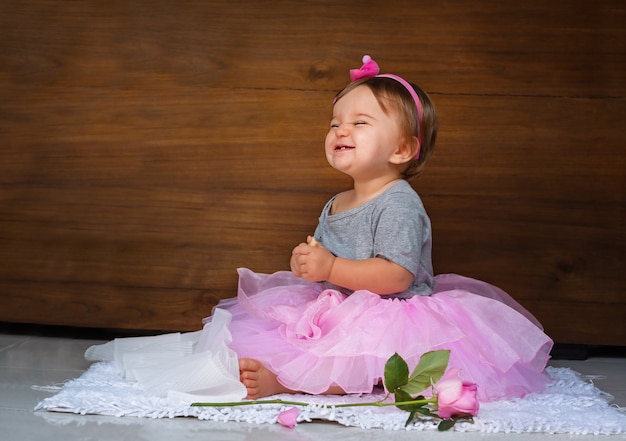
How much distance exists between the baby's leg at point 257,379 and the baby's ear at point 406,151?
1.50 ft

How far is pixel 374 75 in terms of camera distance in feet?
4.64

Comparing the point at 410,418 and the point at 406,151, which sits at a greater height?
the point at 406,151

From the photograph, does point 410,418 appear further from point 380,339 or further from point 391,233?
point 391,233

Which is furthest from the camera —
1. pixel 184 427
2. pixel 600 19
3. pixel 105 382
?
pixel 600 19

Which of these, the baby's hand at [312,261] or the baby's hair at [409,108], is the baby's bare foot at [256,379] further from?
the baby's hair at [409,108]

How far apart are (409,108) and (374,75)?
10cm

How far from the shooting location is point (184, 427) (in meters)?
0.99

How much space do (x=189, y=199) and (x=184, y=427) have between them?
62 cm

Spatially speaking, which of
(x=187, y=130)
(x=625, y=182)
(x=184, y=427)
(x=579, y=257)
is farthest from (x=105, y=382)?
(x=625, y=182)

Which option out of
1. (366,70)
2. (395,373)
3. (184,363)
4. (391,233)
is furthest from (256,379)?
(366,70)

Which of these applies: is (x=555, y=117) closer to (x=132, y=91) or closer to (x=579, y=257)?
(x=579, y=257)

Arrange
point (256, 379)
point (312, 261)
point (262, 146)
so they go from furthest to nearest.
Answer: point (262, 146), point (312, 261), point (256, 379)

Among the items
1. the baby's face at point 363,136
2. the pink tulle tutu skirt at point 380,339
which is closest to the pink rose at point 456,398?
the pink tulle tutu skirt at point 380,339

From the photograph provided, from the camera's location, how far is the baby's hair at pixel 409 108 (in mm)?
1363
